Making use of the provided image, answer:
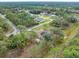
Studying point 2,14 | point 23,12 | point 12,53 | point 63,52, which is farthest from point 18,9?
point 63,52

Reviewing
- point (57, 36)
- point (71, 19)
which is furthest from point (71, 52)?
point (71, 19)

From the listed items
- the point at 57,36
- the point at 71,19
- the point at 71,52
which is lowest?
the point at 71,52

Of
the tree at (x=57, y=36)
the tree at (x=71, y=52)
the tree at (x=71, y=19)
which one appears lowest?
the tree at (x=71, y=52)

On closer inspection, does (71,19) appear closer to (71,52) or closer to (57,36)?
(57,36)

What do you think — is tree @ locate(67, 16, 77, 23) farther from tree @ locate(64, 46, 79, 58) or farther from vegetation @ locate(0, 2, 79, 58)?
tree @ locate(64, 46, 79, 58)

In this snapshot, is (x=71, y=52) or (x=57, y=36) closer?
(x=71, y=52)

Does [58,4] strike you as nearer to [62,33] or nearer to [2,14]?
[62,33]

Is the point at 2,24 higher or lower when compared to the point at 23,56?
higher

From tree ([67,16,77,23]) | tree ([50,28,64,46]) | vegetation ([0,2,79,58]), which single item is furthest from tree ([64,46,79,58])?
tree ([67,16,77,23])

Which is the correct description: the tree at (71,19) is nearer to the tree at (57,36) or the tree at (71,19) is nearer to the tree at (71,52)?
the tree at (57,36)

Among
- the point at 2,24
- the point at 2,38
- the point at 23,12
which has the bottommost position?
the point at 2,38

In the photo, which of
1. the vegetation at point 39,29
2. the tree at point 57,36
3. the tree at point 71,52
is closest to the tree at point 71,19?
the vegetation at point 39,29
